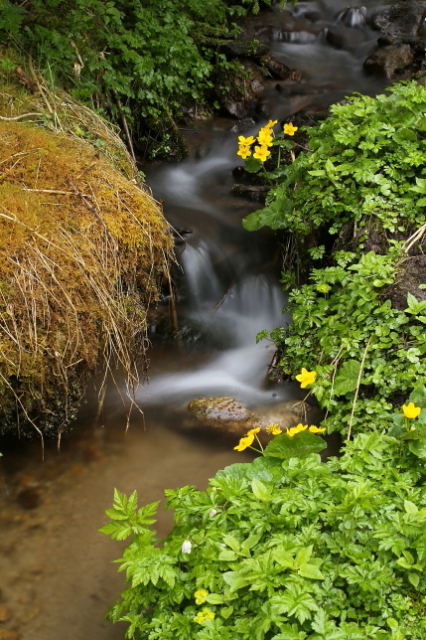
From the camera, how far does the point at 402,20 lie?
8742 mm

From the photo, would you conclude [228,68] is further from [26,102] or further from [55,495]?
[55,495]

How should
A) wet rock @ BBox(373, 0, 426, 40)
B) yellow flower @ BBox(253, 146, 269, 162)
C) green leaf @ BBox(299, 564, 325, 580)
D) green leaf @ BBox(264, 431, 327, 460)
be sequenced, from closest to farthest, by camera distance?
green leaf @ BBox(299, 564, 325, 580)
green leaf @ BBox(264, 431, 327, 460)
yellow flower @ BBox(253, 146, 269, 162)
wet rock @ BBox(373, 0, 426, 40)

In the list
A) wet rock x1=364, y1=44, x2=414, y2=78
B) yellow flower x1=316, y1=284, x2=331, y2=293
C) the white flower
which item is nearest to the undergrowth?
wet rock x1=364, y1=44, x2=414, y2=78

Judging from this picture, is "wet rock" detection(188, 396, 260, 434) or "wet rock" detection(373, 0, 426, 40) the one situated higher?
"wet rock" detection(373, 0, 426, 40)

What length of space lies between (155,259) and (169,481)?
55.0 inches

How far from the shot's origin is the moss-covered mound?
3.33 m

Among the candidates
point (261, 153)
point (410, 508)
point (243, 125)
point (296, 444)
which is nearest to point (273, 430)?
point (296, 444)

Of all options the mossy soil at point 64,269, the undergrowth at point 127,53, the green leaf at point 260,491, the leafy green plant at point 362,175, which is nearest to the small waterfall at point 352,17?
the undergrowth at point 127,53

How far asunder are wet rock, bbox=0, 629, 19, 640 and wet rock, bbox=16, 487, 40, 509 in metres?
0.77

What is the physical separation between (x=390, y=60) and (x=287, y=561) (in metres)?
7.39

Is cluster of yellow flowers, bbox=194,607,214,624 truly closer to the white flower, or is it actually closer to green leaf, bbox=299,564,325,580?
the white flower

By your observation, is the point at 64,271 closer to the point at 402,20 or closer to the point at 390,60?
the point at 390,60

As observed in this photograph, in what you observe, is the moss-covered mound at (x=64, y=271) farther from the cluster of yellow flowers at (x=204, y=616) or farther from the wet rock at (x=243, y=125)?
the wet rock at (x=243, y=125)

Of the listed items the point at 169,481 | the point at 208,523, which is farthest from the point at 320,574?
the point at 169,481
